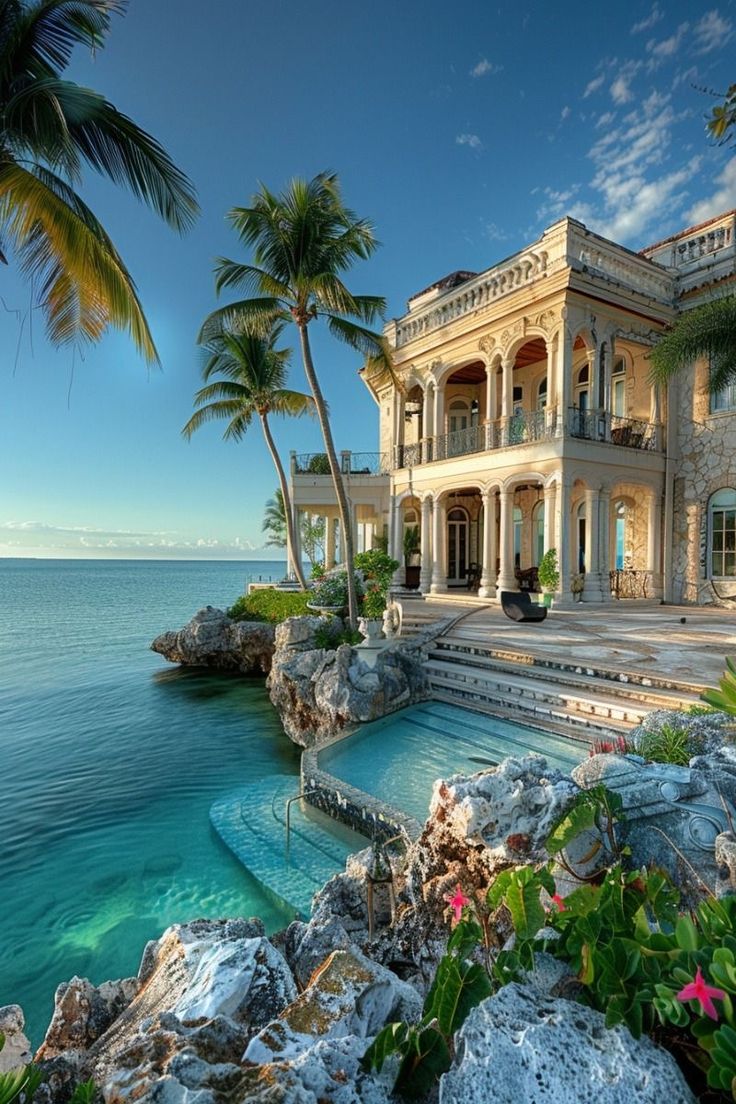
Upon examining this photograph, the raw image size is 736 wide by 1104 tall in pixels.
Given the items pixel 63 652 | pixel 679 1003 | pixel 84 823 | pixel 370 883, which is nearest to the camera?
pixel 679 1003

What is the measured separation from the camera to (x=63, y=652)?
24.9m

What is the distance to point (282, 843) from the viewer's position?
6.32 meters

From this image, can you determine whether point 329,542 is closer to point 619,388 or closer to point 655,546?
point 619,388

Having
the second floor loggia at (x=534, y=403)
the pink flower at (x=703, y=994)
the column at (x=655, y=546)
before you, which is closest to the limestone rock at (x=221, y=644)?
the second floor loggia at (x=534, y=403)

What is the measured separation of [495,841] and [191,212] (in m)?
7.63

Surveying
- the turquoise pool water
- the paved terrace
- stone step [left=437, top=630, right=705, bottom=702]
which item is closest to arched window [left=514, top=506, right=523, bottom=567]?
the paved terrace

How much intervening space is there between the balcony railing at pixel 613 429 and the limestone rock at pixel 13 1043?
15.0 metres

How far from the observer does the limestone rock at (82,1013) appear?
259 centimetres

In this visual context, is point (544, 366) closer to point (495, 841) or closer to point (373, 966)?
point (495, 841)

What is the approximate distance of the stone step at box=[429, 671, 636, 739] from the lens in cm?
700

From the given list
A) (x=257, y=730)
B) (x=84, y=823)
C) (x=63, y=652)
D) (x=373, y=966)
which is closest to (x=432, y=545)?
(x=257, y=730)

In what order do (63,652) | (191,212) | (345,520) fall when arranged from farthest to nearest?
(63,652), (345,520), (191,212)

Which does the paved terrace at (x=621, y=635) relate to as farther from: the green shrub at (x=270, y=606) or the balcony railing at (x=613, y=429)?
the balcony railing at (x=613, y=429)

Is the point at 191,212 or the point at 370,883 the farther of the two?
the point at 191,212
